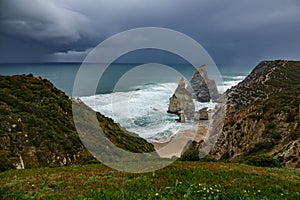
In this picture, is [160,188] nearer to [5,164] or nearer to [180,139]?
[5,164]

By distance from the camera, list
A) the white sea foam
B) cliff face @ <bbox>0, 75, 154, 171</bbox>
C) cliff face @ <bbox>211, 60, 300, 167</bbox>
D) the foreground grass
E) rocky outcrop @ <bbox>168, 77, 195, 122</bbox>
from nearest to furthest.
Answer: the foreground grass < cliff face @ <bbox>0, 75, 154, 171</bbox> < cliff face @ <bbox>211, 60, 300, 167</bbox> < the white sea foam < rocky outcrop @ <bbox>168, 77, 195, 122</bbox>

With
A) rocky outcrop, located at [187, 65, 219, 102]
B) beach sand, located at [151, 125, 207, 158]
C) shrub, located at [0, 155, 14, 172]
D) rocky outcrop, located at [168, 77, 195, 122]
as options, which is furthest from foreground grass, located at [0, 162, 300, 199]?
rocky outcrop, located at [187, 65, 219, 102]

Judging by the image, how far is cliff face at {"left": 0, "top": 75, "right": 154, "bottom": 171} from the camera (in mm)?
22069

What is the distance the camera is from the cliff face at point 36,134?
2207cm

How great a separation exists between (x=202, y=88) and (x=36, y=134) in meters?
112

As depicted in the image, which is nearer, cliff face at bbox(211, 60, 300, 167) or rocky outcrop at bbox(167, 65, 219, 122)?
cliff face at bbox(211, 60, 300, 167)

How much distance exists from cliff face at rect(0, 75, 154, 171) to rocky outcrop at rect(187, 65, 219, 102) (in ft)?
279

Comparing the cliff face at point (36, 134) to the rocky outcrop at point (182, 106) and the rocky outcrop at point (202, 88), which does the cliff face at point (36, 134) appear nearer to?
the rocky outcrop at point (182, 106)

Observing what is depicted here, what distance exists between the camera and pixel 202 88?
13088cm

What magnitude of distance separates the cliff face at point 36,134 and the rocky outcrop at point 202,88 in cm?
8495

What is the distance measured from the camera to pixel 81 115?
1544 inches

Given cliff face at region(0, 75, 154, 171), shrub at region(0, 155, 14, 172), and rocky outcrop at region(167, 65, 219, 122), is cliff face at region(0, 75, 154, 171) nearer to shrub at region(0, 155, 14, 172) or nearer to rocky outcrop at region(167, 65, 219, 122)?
shrub at region(0, 155, 14, 172)

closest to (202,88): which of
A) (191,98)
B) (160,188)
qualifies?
(191,98)

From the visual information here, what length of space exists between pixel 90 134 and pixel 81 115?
6697 millimetres
